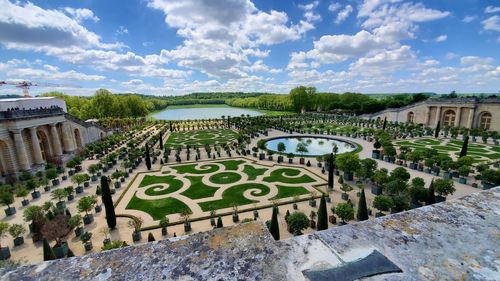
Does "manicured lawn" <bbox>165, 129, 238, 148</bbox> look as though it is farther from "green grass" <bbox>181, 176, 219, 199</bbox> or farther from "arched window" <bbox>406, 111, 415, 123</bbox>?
"arched window" <bbox>406, 111, 415, 123</bbox>

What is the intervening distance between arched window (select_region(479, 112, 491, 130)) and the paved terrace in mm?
75627

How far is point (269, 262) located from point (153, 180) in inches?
1195

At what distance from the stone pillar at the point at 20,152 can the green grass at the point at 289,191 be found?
117ft

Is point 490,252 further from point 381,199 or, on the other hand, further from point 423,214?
point 381,199

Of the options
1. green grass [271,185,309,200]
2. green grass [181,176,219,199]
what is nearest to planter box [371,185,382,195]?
green grass [271,185,309,200]

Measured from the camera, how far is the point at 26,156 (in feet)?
114

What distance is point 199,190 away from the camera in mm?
27281

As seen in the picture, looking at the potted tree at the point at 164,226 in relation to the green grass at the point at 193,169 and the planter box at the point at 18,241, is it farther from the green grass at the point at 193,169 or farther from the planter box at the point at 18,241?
the green grass at the point at 193,169

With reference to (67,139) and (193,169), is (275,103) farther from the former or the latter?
(193,169)

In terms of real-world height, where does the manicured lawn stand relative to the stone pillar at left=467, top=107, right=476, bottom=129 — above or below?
below

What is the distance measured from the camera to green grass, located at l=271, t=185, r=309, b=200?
25.3m

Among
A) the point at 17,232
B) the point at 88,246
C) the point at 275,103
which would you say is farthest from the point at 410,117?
the point at 17,232

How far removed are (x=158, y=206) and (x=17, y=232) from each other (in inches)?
393

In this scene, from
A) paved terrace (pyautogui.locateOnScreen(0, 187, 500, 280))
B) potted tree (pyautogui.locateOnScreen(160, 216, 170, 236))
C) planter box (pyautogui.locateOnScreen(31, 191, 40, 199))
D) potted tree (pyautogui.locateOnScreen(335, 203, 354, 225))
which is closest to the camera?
paved terrace (pyautogui.locateOnScreen(0, 187, 500, 280))
